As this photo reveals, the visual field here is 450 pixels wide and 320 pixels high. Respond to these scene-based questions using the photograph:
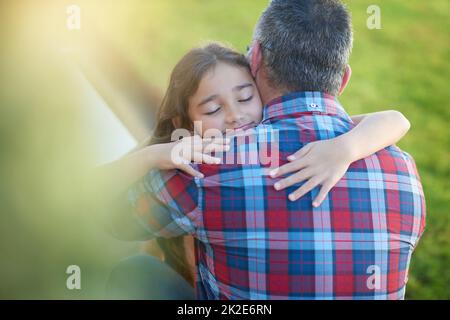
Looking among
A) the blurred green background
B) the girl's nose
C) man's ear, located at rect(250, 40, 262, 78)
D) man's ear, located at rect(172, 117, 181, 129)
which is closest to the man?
man's ear, located at rect(250, 40, 262, 78)

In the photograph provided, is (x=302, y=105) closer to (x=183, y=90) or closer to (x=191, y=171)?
(x=191, y=171)

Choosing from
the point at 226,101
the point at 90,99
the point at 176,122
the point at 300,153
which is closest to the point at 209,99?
the point at 226,101

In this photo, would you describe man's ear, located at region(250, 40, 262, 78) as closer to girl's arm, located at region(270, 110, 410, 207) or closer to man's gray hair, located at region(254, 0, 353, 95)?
man's gray hair, located at region(254, 0, 353, 95)

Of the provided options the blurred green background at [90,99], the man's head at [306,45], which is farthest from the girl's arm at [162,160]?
the man's head at [306,45]

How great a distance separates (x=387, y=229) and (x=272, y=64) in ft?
2.11

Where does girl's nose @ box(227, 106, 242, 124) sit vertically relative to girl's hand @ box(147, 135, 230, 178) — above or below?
above

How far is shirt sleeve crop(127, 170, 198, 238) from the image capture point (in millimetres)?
1747

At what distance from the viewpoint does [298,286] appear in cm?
172

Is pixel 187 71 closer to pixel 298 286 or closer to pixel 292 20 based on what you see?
pixel 292 20

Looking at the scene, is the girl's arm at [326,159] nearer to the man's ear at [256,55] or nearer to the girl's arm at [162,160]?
the girl's arm at [162,160]

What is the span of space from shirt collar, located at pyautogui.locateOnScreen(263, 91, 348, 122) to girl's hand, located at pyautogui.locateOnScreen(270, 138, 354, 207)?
16cm

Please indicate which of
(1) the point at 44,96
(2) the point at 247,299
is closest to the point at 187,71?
(2) the point at 247,299

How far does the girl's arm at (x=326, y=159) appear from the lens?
1688 millimetres

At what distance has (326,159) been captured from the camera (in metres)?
1.72
